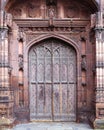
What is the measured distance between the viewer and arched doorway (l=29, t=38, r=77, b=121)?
11570 mm

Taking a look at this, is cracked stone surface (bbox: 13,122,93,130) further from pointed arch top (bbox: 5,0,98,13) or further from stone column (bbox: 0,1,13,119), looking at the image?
pointed arch top (bbox: 5,0,98,13)

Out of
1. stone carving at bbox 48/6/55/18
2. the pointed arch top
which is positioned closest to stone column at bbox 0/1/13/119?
the pointed arch top

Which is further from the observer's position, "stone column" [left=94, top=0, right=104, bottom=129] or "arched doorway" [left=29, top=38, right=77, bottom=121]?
"arched doorway" [left=29, top=38, right=77, bottom=121]

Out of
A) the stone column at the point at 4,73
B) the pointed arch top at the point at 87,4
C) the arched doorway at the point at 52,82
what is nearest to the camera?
the stone column at the point at 4,73

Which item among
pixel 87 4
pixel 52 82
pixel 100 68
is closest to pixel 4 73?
pixel 52 82

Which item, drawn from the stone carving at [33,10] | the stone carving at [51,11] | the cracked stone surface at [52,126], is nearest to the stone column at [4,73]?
the cracked stone surface at [52,126]

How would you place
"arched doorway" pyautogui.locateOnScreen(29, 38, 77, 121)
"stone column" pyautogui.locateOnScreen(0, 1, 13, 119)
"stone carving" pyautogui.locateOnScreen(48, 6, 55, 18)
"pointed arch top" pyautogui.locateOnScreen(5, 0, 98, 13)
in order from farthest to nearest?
"arched doorway" pyautogui.locateOnScreen(29, 38, 77, 121)
"stone carving" pyautogui.locateOnScreen(48, 6, 55, 18)
"pointed arch top" pyautogui.locateOnScreen(5, 0, 98, 13)
"stone column" pyautogui.locateOnScreen(0, 1, 13, 119)

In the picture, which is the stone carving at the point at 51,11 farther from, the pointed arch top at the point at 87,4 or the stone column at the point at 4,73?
the stone column at the point at 4,73

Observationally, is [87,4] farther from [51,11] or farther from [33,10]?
[33,10]

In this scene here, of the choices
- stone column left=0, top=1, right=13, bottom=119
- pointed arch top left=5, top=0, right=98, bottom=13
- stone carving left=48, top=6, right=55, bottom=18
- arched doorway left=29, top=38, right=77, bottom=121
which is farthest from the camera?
arched doorway left=29, top=38, right=77, bottom=121

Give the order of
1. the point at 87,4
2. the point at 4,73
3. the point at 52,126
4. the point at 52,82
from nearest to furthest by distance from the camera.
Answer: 1. the point at 4,73
2. the point at 52,126
3. the point at 87,4
4. the point at 52,82

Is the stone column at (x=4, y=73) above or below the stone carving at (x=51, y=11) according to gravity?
below

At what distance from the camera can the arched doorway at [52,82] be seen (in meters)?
11.6

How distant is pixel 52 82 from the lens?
11.6 metres
